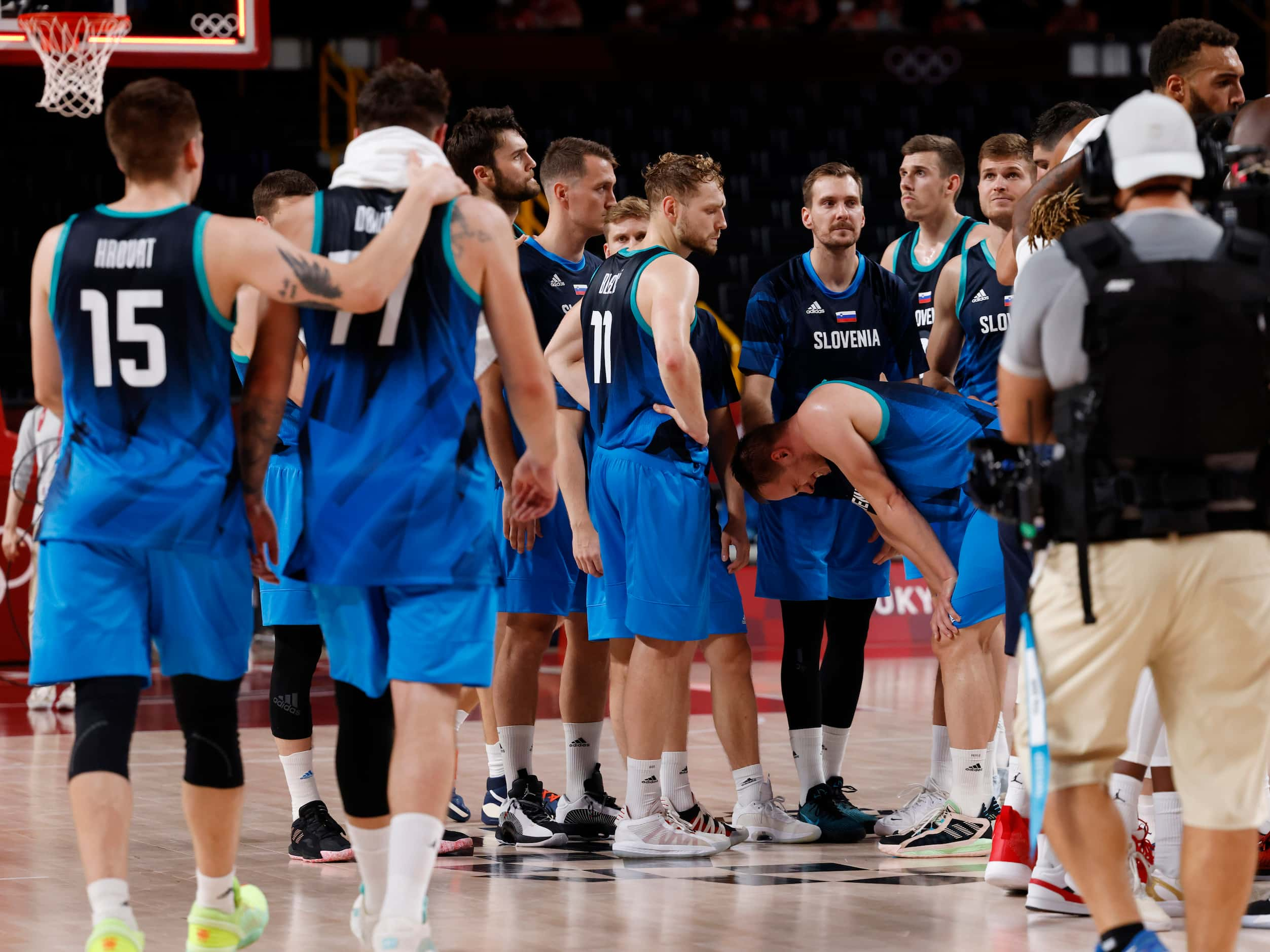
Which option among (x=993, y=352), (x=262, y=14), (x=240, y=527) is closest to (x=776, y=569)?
(x=993, y=352)

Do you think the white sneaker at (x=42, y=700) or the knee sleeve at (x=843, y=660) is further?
the white sneaker at (x=42, y=700)

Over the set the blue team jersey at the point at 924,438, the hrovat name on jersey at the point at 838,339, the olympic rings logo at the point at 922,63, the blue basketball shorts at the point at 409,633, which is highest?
the olympic rings logo at the point at 922,63

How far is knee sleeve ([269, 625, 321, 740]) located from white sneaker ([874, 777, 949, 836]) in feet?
7.06

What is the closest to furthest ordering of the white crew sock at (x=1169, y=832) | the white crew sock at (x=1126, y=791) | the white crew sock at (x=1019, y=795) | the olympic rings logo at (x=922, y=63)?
1. the white crew sock at (x=1126, y=791)
2. the white crew sock at (x=1169, y=832)
3. the white crew sock at (x=1019, y=795)
4. the olympic rings logo at (x=922, y=63)

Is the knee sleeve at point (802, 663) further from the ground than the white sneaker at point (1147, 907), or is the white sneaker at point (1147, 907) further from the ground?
the knee sleeve at point (802, 663)

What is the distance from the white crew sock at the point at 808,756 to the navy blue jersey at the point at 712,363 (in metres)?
1.32

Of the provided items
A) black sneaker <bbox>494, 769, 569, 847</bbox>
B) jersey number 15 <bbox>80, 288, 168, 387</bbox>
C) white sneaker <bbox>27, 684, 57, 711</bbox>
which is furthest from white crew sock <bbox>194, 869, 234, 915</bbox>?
white sneaker <bbox>27, 684, 57, 711</bbox>

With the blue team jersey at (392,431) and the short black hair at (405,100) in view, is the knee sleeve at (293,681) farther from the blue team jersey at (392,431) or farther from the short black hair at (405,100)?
the short black hair at (405,100)

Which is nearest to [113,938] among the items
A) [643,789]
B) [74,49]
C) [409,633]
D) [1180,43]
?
[409,633]

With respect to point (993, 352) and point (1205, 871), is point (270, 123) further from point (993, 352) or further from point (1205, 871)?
point (1205, 871)

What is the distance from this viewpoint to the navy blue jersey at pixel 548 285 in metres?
6.77

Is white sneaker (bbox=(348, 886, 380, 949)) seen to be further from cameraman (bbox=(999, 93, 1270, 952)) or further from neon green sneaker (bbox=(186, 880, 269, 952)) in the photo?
cameraman (bbox=(999, 93, 1270, 952))

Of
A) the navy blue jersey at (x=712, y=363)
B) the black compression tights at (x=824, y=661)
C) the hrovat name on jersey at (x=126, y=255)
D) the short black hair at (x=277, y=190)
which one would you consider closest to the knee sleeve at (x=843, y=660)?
the black compression tights at (x=824, y=661)

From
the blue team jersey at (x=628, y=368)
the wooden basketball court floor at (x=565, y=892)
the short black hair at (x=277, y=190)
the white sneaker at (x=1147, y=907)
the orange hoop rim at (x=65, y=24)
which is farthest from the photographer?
the orange hoop rim at (x=65, y=24)
